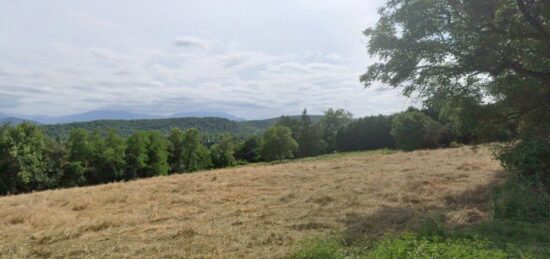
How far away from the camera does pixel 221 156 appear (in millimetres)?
77938

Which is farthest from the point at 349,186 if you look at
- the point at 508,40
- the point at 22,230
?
the point at 22,230

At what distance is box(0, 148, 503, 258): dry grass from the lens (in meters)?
7.54

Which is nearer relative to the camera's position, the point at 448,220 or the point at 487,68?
the point at 448,220

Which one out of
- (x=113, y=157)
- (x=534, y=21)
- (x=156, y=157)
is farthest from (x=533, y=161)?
(x=156, y=157)

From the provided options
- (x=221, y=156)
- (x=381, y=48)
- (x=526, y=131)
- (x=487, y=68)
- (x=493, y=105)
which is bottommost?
(x=221, y=156)

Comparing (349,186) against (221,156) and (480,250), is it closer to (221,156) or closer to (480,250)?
(480,250)

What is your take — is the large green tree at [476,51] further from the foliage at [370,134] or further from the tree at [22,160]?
the foliage at [370,134]

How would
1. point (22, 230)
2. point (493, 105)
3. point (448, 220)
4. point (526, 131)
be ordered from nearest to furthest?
point (448, 220) < point (22, 230) < point (526, 131) < point (493, 105)

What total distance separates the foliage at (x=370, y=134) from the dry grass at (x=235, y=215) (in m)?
60.0

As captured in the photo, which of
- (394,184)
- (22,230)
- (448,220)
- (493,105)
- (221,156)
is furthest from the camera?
(221,156)

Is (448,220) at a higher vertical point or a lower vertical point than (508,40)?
lower

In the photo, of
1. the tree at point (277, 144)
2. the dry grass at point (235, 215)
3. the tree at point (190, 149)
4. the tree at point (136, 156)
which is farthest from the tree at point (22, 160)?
the dry grass at point (235, 215)

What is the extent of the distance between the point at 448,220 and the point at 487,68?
502 cm

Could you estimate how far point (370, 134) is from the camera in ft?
249
